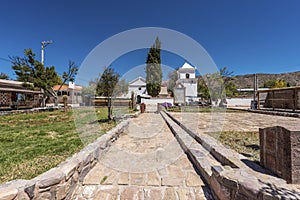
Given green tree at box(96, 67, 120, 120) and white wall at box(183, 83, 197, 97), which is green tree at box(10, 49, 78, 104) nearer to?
green tree at box(96, 67, 120, 120)

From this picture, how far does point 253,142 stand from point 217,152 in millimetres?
1427

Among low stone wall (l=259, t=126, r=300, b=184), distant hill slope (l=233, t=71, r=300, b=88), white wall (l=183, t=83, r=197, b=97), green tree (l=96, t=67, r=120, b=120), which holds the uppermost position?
distant hill slope (l=233, t=71, r=300, b=88)

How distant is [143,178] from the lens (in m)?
2.39

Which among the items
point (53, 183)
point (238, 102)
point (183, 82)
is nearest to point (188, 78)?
point (183, 82)

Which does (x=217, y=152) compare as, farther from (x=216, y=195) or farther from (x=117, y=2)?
(x=117, y=2)

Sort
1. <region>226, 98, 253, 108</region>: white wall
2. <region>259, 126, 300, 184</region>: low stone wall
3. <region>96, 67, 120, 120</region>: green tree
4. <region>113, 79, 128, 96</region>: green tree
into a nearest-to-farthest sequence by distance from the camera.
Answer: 1. <region>259, 126, 300, 184</region>: low stone wall
2. <region>96, 67, 120, 120</region>: green tree
3. <region>113, 79, 128, 96</region>: green tree
4. <region>226, 98, 253, 108</region>: white wall

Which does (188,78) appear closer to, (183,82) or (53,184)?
(183,82)

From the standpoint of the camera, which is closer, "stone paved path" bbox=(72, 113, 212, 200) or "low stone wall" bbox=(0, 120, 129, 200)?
"low stone wall" bbox=(0, 120, 129, 200)

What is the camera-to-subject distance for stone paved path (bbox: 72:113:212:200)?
1996mm

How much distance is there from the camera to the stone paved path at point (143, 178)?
6.55 ft

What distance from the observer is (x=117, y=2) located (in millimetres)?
9023

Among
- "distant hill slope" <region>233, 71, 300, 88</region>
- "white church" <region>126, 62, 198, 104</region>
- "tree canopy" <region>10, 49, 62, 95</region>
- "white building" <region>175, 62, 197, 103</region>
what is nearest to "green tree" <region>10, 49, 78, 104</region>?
"tree canopy" <region>10, 49, 62, 95</region>

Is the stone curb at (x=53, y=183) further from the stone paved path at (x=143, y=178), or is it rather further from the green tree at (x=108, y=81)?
the green tree at (x=108, y=81)

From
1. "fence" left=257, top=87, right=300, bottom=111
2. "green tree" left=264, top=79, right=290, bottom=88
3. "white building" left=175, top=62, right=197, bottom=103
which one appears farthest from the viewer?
"green tree" left=264, top=79, right=290, bottom=88
